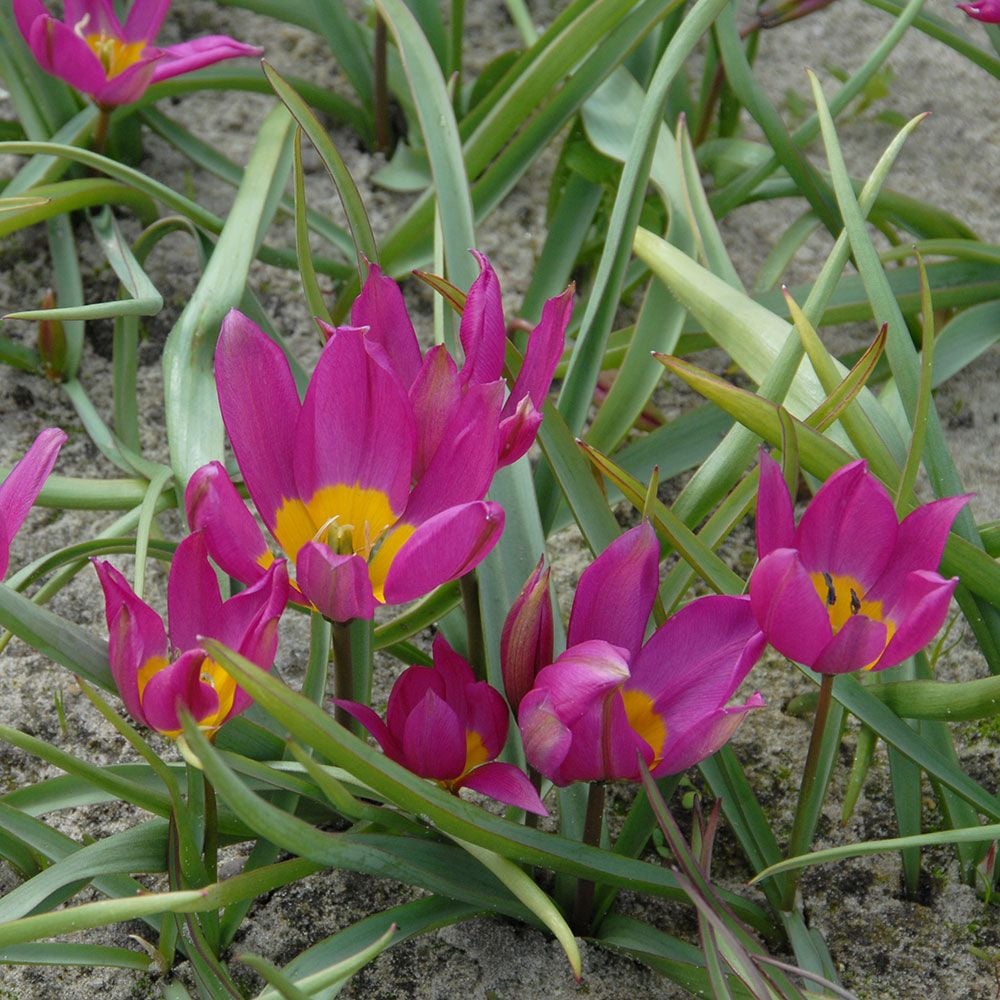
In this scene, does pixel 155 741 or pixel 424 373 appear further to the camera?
pixel 155 741

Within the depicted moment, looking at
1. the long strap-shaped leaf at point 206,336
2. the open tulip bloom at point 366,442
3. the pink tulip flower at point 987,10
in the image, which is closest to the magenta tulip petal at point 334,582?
the open tulip bloom at point 366,442

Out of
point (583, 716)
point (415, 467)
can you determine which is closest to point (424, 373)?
point (415, 467)

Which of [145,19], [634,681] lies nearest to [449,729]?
[634,681]

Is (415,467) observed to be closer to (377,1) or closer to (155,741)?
(155,741)

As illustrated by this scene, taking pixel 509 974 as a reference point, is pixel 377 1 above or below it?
above

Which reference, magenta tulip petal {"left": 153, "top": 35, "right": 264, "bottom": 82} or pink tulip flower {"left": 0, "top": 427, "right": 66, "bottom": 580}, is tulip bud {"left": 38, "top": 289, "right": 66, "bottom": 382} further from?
pink tulip flower {"left": 0, "top": 427, "right": 66, "bottom": 580}

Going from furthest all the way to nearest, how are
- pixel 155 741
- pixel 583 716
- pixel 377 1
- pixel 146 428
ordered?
pixel 146 428, pixel 377 1, pixel 155 741, pixel 583 716

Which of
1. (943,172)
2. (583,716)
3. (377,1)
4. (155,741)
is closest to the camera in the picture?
(583,716)
